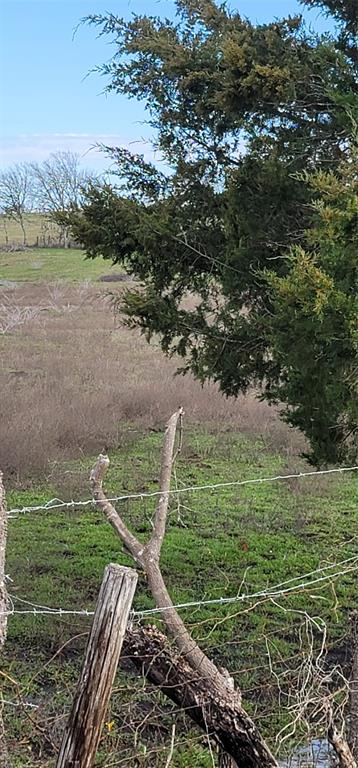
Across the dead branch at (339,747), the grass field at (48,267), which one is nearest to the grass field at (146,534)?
the dead branch at (339,747)

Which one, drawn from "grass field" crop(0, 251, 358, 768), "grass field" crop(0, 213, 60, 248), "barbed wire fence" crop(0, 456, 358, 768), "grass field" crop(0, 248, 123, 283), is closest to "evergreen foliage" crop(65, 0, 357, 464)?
"grass field" crop(0, 251, 358, 768)

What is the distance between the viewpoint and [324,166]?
605cm

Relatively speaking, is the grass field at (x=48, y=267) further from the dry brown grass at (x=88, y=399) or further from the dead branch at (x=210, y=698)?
the dead branch at (x=210, y=698)

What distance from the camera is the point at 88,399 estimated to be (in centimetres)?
1440

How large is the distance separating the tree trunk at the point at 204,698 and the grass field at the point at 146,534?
8 cm

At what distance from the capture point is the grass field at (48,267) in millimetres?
32203

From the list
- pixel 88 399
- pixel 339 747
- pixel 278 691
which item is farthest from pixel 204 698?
pixel 88 399

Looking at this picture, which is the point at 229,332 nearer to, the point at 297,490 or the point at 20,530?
the point at 20,530

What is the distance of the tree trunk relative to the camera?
2.57 m

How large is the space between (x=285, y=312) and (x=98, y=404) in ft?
31.5

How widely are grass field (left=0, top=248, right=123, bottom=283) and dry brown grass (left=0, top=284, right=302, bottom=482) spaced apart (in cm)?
985

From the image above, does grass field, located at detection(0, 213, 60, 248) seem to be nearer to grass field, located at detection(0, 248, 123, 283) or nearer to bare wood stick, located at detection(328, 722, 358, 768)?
grass field, located at detection(0, 248, 123, 283)

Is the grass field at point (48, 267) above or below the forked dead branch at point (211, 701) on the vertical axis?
below

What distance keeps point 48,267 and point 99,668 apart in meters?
32.5
